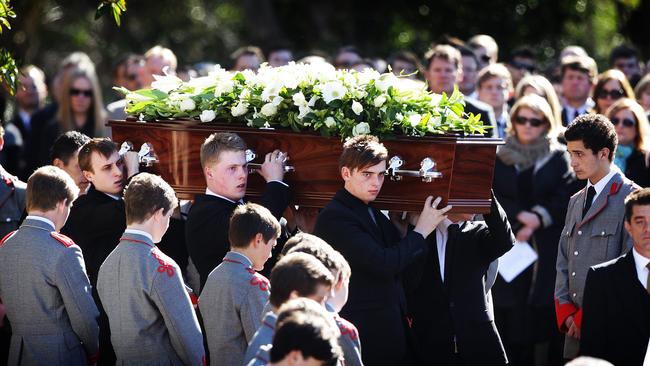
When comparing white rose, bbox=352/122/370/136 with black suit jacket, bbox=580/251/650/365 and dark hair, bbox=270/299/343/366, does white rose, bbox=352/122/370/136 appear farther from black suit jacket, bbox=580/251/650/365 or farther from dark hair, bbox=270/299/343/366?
dark hair, bbox=270/299/343/366

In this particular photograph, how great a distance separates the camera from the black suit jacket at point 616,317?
18.5 feet

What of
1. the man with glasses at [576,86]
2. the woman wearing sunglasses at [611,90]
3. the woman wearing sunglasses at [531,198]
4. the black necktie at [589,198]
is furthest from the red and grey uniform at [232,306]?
the man with glasses at [576,86]

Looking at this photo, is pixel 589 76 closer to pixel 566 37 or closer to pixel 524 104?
pixel 524 104

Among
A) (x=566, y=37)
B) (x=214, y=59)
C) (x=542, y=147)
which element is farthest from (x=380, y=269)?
(x=214, y=59)

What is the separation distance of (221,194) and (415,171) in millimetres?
1140

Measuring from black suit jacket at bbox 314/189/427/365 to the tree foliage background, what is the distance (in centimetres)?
988

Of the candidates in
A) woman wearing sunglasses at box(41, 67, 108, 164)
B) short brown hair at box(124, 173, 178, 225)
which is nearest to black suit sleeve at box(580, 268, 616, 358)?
short brown hair at box(124, 173, 178, 225)

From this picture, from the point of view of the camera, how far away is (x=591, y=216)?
257 inches

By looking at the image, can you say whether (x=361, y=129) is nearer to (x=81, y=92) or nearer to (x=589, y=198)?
(x=589, y=198)

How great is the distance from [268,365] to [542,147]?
4859 mm

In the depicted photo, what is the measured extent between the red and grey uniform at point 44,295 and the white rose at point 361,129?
5.43 ft

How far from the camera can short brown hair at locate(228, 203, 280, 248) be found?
539 cm

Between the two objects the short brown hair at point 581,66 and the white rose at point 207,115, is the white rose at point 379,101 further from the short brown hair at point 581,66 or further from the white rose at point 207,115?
the short brown hair at point 581,66

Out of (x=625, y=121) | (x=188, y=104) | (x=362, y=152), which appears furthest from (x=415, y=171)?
(x=625, y=121)
